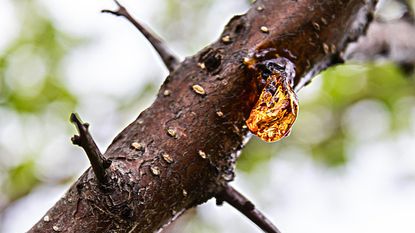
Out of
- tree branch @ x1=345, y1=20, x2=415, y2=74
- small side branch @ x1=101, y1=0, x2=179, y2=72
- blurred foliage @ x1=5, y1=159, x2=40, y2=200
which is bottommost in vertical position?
small side branch @ x1=101, y1=0, x2=179, y2=72

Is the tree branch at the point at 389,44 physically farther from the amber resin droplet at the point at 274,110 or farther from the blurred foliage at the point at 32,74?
the blurred foliage at the point at 32,74

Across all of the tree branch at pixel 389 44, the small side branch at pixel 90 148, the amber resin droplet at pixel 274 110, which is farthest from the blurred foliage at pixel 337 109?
the small side branch at pixel 90 148

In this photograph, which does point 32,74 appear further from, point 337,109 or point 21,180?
point 337,109

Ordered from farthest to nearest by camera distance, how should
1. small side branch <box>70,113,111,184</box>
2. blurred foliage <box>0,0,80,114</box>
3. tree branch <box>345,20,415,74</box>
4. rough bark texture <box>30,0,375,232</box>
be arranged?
1. blurred foliage <box>0,0,80,114</box>
2. tree branch <box>345,20,415,74</box>
3. rough bark texture <box>30,0,375,232</box>
4. small side branch <box>70,113,111,184</box>

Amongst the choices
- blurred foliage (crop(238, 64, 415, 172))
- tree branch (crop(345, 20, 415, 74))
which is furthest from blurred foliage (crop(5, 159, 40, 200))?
tree branch (crop(345, 20, 415, 74))

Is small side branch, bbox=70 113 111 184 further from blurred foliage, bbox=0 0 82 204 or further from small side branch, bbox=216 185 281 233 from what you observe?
blurred foliage, bbox=0 0 82 204

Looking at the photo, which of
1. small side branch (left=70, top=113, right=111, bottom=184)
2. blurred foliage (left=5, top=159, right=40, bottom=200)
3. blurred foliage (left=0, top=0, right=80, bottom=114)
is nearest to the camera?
small side branch (left=70, top=113, right=111, bottom=184)

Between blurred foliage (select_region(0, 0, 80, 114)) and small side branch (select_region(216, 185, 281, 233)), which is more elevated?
blurred foliage (select_region(0, 0, 80, 114))
